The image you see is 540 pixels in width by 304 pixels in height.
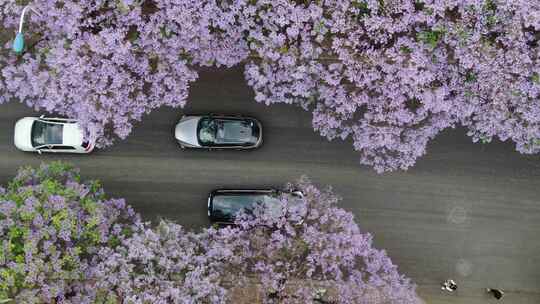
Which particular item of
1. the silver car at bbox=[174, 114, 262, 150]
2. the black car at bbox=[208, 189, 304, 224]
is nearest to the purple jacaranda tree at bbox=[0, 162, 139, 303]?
the black car at bbox=[208, 189, 304, 224]

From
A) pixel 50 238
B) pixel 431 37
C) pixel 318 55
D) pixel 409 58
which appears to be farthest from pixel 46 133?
pixel 431 37

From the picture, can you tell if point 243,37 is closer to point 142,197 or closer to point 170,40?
point 170,40

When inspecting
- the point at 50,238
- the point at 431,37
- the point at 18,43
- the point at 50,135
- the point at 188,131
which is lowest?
the point at 50,238

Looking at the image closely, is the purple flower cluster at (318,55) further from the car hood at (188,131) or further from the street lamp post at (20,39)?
the car hood at (188,131)

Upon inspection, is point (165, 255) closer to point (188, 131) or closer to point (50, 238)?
point (50, 238)

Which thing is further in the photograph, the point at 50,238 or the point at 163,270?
the point at 163,270

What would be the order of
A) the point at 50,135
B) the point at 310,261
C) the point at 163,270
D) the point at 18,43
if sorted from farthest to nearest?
the point at 50,135
the point at 310,261
the point at 163,270
the point at 18,43
